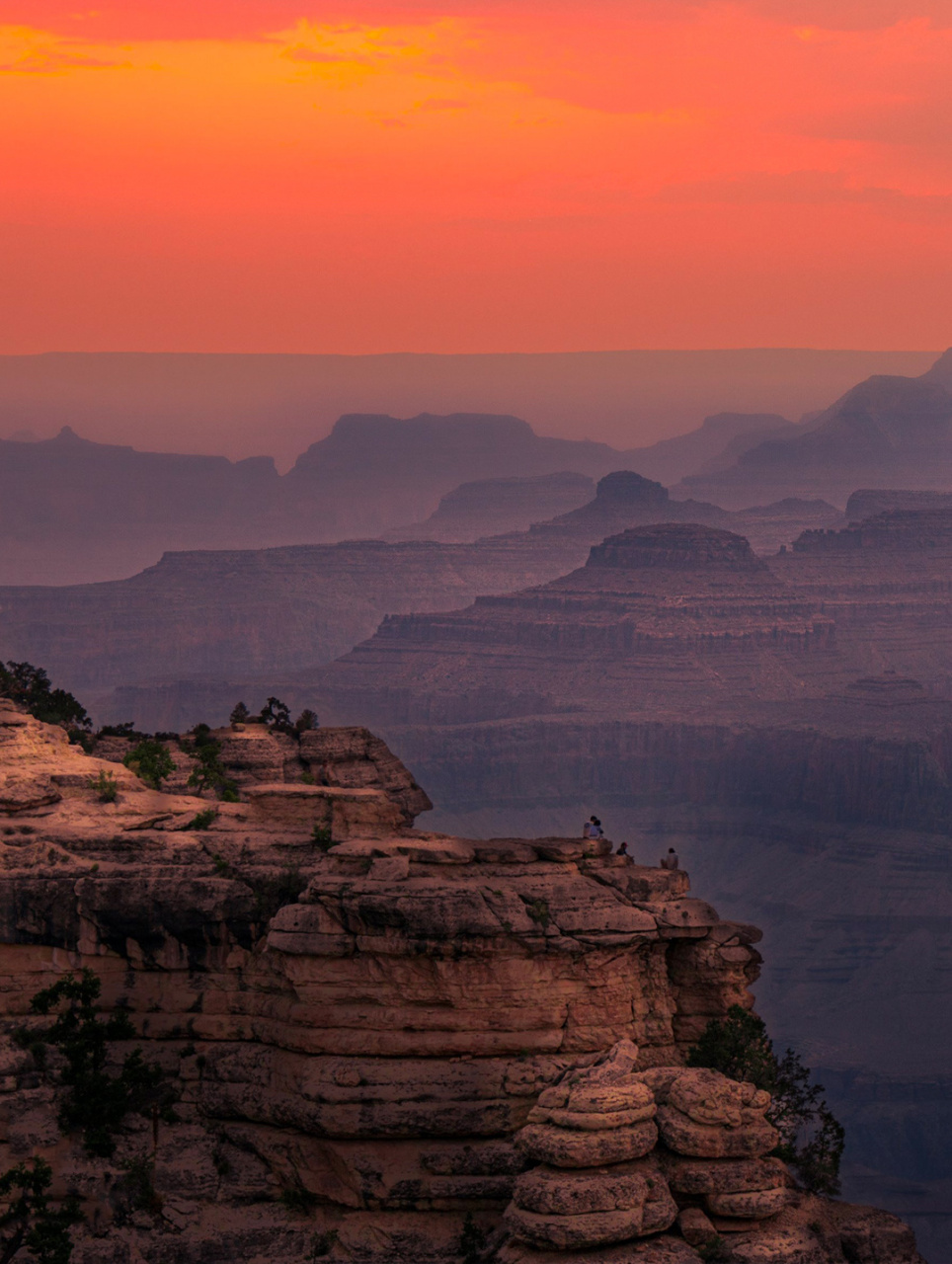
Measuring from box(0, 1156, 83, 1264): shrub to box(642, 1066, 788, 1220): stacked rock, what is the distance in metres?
16.6

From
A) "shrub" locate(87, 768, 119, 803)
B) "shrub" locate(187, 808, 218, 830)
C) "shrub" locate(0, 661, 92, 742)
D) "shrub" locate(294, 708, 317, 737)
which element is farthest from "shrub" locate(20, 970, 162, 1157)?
"shrub" locate(294, 708, 317, 737)

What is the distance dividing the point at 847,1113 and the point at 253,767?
110 meters

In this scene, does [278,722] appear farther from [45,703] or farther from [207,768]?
[45,703]

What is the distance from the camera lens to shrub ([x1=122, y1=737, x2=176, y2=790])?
274ft

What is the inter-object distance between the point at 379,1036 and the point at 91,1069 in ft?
28.4

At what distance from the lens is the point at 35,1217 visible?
2648 inches

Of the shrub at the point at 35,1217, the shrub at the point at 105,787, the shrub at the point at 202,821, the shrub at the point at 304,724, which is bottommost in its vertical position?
the shrub at the point at 35,1217

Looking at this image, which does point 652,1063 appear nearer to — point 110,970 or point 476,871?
point 476,871

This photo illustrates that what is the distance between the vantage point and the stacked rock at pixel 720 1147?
6531 cm

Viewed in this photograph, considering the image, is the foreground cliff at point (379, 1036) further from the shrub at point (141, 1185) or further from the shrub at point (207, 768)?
the shrub at point (207, 768)

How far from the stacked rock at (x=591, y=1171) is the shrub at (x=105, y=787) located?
1948cm

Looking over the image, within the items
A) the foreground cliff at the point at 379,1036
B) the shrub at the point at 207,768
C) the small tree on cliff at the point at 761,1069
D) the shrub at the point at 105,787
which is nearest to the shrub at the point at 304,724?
the shrub at the point at 207,768

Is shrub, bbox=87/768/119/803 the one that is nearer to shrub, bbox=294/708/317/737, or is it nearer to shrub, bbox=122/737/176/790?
shrub, bbox=122/737/176/790

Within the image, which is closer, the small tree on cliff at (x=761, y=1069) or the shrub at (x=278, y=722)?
the small tree on cliff at (x=761, y=1069)
